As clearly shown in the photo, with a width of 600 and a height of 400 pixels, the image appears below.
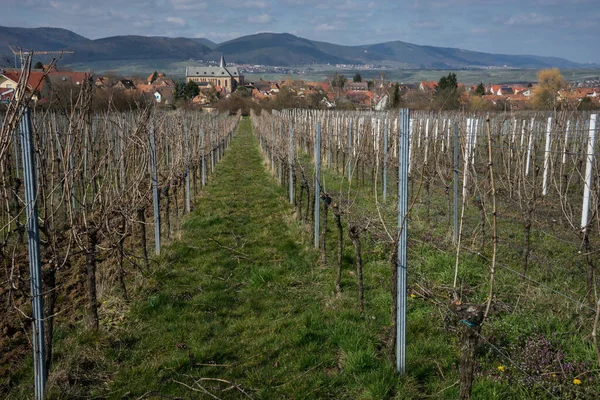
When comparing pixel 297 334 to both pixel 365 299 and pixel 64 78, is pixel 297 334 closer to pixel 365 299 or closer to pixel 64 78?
pixel 365 299

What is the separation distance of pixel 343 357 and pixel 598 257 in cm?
371

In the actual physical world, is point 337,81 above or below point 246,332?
above

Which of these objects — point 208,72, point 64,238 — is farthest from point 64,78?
point 208,72

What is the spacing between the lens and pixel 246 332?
4133 millimetres

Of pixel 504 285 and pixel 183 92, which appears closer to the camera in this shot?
pixel 504 285

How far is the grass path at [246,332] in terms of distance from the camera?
329 cm

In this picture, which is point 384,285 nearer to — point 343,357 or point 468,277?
point 468,277

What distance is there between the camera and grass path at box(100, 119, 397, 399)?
10.8 ft

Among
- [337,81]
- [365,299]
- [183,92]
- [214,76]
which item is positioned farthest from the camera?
[214,76]

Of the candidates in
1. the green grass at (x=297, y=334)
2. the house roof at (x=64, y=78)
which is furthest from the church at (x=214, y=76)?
the green grass at (x=297, y=334)

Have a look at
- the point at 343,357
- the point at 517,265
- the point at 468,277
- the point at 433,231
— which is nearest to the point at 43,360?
the point at 343,357

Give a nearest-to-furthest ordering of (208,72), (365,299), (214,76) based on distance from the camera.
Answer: (365,299), (214,76), (208,72)

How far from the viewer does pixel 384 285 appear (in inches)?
200

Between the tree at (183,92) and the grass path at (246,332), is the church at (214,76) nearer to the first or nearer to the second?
the tree at (183,92)
